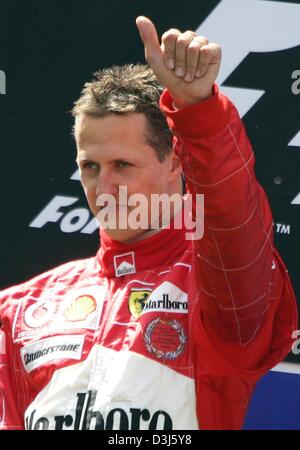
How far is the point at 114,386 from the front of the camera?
2.04 meters

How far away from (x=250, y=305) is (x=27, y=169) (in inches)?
46.0

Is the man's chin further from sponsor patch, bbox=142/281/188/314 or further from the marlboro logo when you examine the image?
sponsor patch, bbox=142/281/188/314

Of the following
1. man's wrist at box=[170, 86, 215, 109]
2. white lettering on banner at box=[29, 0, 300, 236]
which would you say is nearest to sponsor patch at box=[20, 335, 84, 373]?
man's wrist at box=[170, 86, 215, 109]

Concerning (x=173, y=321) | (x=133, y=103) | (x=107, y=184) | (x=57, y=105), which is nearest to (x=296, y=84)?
(x=57, y=105)

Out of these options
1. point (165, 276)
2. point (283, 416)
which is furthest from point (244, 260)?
point (283, 416)

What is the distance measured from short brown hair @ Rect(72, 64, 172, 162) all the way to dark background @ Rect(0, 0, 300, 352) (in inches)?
26.3

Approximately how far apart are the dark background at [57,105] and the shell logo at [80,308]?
0.74 metres

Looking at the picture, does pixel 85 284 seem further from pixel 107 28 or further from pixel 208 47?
pixel 107 28

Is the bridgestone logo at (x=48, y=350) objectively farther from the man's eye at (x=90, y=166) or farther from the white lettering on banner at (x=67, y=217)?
the white lettering on banner at (x=67, y=217)

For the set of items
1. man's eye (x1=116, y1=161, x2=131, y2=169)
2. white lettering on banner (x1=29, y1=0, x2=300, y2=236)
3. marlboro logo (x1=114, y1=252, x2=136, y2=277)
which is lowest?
marlboro logo (x1=114, y1=252, x2=136, y2=277)

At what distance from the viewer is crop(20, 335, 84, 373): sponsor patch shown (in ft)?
6.99

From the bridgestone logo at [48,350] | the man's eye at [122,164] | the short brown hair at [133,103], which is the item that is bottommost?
the bridgestone logo at [48,350]

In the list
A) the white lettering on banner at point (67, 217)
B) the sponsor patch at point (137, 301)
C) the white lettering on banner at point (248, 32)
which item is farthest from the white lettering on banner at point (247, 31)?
the sponsor patch at point (137, 301)

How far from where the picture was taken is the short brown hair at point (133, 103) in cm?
221
